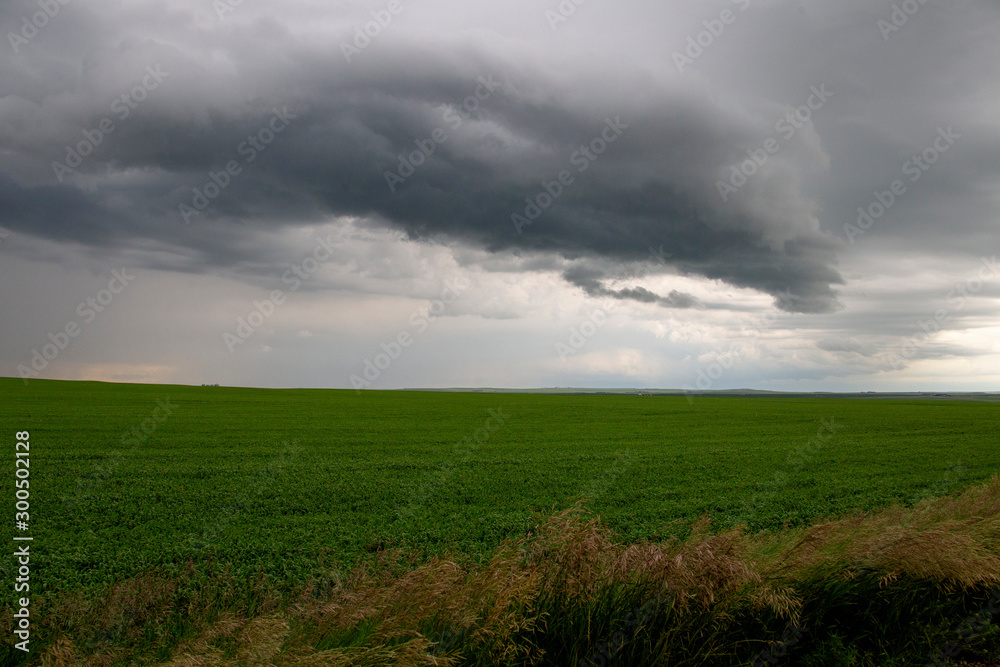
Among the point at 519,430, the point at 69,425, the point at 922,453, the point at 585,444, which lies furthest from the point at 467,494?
the point at 69,425

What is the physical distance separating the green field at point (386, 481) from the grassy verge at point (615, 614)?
4.61 metres

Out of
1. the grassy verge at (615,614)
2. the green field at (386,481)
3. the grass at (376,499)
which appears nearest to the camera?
the grassy verge at (615,614)

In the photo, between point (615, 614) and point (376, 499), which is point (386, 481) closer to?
point (376, 499)

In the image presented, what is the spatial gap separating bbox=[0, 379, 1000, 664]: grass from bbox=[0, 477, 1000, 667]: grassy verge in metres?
0.06

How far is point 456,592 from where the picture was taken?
5250mm

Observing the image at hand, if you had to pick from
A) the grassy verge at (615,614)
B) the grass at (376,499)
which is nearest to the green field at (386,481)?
the grass at (376,499)

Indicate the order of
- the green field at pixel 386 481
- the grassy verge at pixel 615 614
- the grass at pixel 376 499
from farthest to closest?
the green field at pixel 386 481 → the grass at pixel 376 499 → the grassy verge at pixel 615 614

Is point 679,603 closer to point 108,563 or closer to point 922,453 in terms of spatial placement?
point 108,563

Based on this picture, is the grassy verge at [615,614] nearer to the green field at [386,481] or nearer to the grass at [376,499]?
the grass at [376,499]

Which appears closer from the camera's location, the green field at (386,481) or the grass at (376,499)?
the grass at (376,499)

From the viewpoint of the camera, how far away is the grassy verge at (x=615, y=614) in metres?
4.80

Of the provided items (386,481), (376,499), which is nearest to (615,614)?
(376,499)

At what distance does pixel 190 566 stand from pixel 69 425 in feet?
98.9

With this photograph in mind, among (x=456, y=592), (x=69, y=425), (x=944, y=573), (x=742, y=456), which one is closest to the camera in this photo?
(x=456, y=592)
